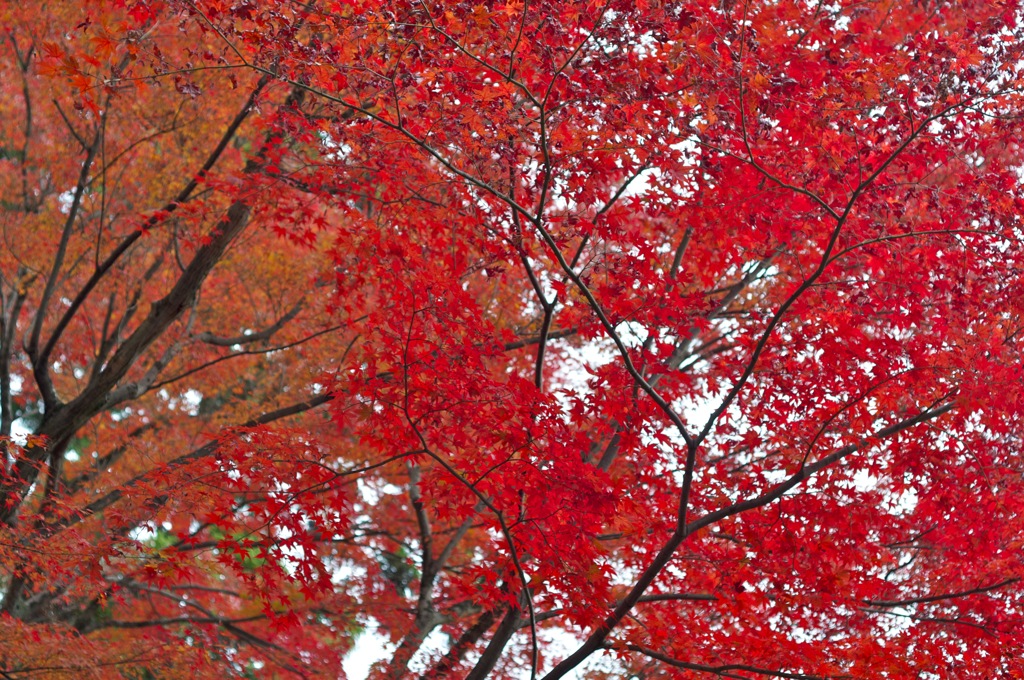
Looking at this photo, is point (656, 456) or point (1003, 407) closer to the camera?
point (1003, 407)

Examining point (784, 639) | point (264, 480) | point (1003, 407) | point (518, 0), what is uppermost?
point (518, 0)

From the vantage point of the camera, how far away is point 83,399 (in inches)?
309

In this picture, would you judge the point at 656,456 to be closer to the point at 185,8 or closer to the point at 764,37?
the point at 764,37

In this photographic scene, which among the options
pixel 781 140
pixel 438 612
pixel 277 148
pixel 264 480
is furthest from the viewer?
pixel 438 612

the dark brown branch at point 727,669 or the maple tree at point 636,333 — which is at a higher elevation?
the maple tree at point 636,333

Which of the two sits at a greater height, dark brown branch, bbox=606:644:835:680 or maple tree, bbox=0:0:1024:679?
maple tree, bbox=0:0:1024:679

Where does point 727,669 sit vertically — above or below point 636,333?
below

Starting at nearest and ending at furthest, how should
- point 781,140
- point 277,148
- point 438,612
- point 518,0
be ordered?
point 518,0, point 781,140, point 277,148, point 438,612

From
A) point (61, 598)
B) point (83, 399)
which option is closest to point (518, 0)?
point (83, 399)

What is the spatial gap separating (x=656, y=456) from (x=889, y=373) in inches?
65.1

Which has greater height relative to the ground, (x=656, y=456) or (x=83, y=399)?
(x=83, y=399)

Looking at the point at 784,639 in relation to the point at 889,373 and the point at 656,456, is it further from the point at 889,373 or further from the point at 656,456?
the point at 889,373

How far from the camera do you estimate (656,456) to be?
242 inches

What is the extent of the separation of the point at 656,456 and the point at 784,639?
4.78 feet
